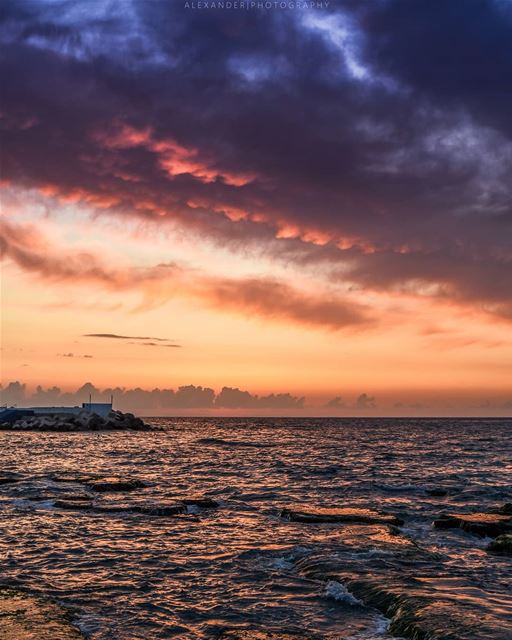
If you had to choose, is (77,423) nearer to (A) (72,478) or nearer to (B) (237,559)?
(A) (72,478)

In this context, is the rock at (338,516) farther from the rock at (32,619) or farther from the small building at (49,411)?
the small building at (49,411)

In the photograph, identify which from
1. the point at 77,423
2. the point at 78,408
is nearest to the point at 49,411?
the point at 78,408

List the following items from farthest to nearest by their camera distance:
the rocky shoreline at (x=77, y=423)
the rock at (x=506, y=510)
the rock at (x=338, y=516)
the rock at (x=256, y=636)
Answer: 1. the rocky shoreline at (x=77, y=423)
2. the rock at (x=506, y=510)
3. the rock at (x=338, y=516)
4. the rock at (x=256, y=636)

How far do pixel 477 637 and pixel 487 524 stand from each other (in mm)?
13495

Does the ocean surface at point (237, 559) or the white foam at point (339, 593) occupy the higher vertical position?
the white foam at point (339, 593)

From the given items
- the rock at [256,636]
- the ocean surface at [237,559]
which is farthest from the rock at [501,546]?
the rock at [256,636]

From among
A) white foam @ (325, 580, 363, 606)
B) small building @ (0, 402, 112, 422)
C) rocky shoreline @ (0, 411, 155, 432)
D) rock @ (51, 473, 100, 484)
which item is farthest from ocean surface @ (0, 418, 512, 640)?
small building @ (0, 402, 112, 422)

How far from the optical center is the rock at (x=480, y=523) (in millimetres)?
23203

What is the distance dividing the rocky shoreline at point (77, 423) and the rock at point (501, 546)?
4743 inches

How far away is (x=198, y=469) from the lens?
4862 cm

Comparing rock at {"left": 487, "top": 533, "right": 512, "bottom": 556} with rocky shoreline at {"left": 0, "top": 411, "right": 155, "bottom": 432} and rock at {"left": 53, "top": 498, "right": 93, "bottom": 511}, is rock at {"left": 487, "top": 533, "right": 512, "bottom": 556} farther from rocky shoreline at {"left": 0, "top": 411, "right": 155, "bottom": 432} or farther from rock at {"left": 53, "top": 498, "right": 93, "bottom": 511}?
rocky shoreline at {"left": 0, "top": 411, "right": 155, "bottom": 432}

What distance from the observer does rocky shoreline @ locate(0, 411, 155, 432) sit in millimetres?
130837

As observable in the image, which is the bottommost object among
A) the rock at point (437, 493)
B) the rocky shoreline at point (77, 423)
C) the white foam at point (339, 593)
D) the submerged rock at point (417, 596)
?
the rocky shoreline at point (77, 423)

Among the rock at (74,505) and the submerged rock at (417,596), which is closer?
the submerged rock at (417,596)
